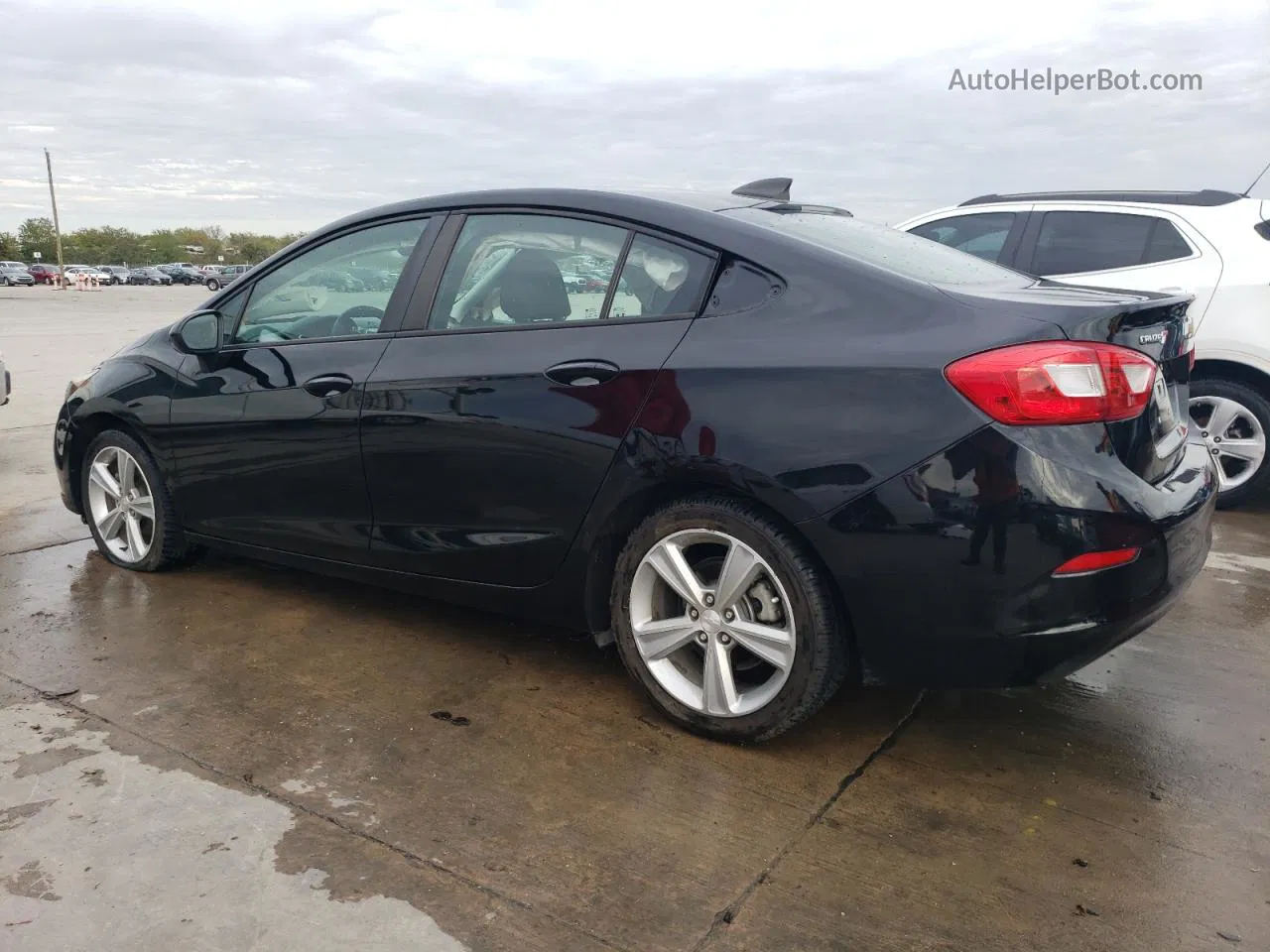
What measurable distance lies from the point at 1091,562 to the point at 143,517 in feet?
12.2

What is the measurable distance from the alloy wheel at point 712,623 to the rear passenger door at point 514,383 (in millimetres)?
308

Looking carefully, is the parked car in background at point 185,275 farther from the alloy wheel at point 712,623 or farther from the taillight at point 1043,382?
the taillight at point 1043,382

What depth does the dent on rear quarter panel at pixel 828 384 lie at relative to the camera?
2541 mm

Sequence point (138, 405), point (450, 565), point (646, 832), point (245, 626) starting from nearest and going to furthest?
point (646, 832), point (450, 565), point (245, 626), point (138, 405)

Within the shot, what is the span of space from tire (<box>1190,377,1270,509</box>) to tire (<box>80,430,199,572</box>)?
5.16 m

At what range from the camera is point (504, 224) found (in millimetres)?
3447

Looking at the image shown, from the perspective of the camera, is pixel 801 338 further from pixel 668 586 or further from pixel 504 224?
pixel 504 224

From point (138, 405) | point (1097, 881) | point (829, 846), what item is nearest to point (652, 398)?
point (829, 846)

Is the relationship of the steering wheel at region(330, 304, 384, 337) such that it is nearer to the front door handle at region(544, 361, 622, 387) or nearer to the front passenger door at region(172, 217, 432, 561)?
the front passenger door at region(172, 217, 432, 561)

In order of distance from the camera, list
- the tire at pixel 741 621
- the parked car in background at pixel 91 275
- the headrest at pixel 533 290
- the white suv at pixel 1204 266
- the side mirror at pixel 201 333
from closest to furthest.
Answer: the tire at pixel 741 621, the headrest at pixel 533 290, the side mirror at pixel 201 333, the white suv at pixel 1204 266, the parked car in background at pixel 91 275

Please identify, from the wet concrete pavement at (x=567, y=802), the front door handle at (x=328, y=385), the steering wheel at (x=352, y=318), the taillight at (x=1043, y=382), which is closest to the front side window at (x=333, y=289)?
the steering wheel at (x=352, y=318)

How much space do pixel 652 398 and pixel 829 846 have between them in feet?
4.00

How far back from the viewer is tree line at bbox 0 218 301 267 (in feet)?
322

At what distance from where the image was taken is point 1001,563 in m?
2.49
